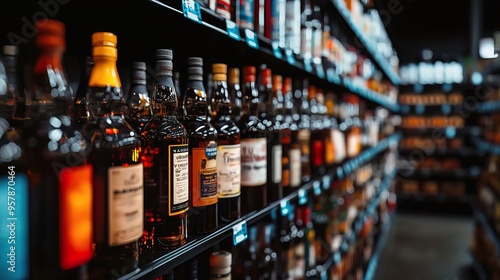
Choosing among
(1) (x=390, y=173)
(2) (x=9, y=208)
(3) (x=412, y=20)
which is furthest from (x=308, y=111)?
(3) (x=412, y=20)

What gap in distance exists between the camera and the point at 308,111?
2367 millimetres

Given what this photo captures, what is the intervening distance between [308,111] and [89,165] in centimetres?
176

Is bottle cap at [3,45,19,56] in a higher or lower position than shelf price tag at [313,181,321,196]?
higher

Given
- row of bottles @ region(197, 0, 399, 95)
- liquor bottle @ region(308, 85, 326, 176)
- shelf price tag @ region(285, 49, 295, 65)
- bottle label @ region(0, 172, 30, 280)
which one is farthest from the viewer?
liquor bottle @ region(308, 85, 326, 176)

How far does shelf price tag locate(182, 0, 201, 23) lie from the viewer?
98cm

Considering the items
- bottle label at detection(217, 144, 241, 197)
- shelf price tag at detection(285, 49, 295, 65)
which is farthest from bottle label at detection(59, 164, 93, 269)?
shelf price tag at detection(285, 49, 295, 65)

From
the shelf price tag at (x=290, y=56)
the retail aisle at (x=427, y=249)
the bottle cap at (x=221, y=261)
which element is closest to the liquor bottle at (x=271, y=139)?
the shelf price tag at (x=290, y=56)

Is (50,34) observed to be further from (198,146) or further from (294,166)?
(294,166)

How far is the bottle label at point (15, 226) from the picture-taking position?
63cm

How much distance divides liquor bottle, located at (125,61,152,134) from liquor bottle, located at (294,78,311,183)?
3.51 feet

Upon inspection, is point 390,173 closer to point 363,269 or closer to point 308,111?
point 363,269

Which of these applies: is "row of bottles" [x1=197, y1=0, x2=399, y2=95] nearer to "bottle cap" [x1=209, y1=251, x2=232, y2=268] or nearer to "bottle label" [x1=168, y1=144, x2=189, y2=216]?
"bottle label" [x1=168, y1=144, x2=189, y2=216]

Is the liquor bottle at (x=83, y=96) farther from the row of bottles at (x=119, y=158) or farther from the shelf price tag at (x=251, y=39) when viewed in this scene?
the shelf price tag at (x=251, y=39)

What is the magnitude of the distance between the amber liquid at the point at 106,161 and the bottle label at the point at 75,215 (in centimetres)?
4
